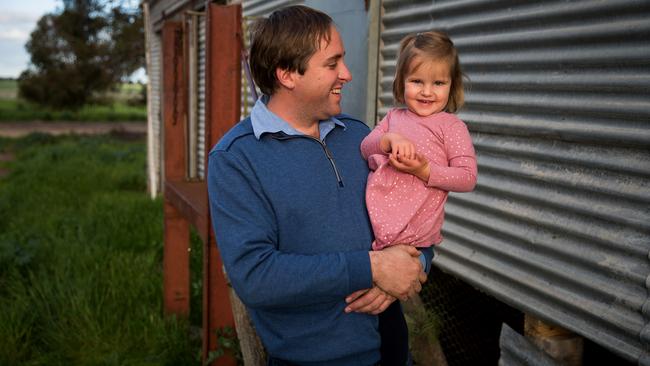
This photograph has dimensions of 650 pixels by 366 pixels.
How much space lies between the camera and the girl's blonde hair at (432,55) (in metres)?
1.95

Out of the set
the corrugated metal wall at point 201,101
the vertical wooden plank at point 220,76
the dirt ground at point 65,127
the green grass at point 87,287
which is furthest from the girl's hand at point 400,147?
the dirt ground at point 65,127

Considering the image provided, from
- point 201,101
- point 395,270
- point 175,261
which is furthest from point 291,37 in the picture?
point 201,101

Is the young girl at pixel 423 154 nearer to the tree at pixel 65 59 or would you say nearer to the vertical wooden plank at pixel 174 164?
the vertical wooden plank at pixel 174 164

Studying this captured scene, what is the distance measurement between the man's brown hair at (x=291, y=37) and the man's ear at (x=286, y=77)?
1cm

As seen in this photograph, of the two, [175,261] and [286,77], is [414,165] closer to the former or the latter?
[286,77]

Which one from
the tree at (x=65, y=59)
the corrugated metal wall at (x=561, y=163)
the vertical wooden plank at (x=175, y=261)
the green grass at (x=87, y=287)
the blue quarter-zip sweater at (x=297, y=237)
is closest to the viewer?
Answer: the blue quarter-zip sweater at (x=297, y=237)

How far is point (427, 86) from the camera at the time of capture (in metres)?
1.97

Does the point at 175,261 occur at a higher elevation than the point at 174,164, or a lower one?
lower

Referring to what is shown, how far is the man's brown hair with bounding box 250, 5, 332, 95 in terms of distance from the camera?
1871mm

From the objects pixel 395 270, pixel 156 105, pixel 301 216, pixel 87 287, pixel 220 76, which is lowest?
pixel 87 287

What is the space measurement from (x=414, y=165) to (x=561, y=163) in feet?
3.84

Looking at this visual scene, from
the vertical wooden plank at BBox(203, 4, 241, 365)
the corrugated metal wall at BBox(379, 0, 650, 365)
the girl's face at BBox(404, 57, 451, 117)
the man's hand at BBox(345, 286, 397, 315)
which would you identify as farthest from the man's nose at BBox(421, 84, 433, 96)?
the vertical wooden plank at BBox(203, 4, 241, 365)

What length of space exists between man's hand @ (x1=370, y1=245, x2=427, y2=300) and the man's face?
480mm

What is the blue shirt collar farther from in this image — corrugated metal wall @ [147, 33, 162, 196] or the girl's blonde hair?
corrugated metal wall @ [147, 33, 162, 196]
